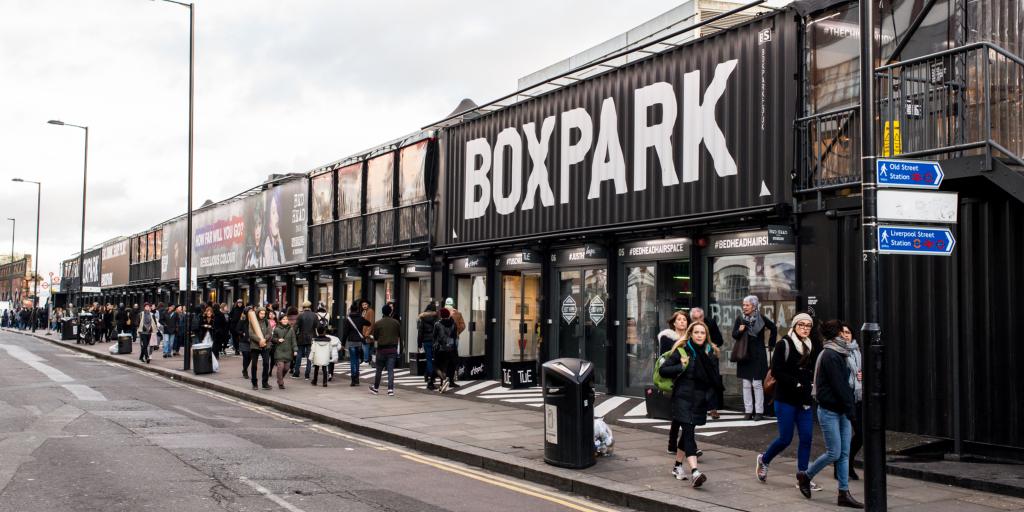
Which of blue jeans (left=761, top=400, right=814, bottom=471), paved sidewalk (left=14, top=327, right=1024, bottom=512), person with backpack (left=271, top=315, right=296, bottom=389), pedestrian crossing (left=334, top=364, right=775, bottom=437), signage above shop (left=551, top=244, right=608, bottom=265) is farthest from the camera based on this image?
person with backpack (left=271, top=315, right=296, bottom=389)

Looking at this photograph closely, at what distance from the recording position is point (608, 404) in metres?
16.0

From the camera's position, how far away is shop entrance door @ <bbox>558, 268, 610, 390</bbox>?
1801 cm

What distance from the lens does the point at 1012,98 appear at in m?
10.5

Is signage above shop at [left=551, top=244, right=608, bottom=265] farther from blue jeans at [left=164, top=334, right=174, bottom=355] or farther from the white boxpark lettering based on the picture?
blue jeans at [left=164, top=334, right=174, bottom=355]

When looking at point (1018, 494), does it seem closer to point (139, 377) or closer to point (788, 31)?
point (788, 31)

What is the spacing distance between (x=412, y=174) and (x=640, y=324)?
10440 millimetres

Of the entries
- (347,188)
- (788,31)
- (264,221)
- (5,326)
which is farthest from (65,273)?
(788,31)

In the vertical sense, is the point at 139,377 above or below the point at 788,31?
below

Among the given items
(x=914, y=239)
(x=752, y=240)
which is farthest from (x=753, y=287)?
(x=914, y=239)

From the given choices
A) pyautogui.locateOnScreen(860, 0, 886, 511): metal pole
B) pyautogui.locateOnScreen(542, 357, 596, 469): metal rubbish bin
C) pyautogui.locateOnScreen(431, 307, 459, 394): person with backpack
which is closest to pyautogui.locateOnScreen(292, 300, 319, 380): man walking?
pyautogui.locateOnScreen(431, 307, 459, 394): person with backpack

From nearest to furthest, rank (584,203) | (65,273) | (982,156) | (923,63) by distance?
(982,156)
(923,63)
(584,203)
(65,273)

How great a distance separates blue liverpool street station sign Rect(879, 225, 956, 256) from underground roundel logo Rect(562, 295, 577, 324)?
11.5m

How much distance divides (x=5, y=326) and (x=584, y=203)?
3057 inches

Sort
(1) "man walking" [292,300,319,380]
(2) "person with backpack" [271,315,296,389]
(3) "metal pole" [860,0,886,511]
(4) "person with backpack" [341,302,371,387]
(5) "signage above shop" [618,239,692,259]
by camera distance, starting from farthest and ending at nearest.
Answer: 1. (1) "man walking" [292,300,319,380]
2. (4) "person with backpack" [341,302,371,387]
3. (2) "person with backpack" [271,315,296,389]
4. (5) "signage above shop" [618,239,692,259]
5. (3) "metal pole" [860,0,886,511]
